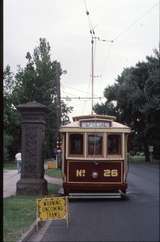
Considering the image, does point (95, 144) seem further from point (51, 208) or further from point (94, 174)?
point (51, 208)

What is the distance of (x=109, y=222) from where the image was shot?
15875 mm

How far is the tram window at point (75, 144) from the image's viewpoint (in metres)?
23.0

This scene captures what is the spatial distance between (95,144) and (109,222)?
7.38 m

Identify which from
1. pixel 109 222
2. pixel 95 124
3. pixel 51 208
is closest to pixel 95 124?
pixel 95 124

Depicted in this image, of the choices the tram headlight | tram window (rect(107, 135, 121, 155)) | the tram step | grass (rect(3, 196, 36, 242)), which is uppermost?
tram window (rect(107, 135, 121, 155))

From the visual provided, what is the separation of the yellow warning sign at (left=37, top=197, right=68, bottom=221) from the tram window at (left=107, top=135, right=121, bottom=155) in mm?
8315

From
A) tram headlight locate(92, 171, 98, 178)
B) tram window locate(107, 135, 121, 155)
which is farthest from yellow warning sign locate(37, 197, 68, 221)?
tram window locate(107, 135, 121, 155)

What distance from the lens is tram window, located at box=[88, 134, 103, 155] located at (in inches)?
907

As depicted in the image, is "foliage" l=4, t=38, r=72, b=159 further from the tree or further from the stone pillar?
the stone pillar

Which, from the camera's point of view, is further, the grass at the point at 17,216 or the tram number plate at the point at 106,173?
the tram number plate at the point at 106,173

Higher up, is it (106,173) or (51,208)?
(106,173)

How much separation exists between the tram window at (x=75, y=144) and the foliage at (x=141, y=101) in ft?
138

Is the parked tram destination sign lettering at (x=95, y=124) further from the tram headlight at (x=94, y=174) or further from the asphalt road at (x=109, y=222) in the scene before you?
the asphalt road at (x=109, y=222)

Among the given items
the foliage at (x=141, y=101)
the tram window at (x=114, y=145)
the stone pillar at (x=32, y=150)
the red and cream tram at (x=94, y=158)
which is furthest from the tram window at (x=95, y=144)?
the foliage at (x=141, y=101)
